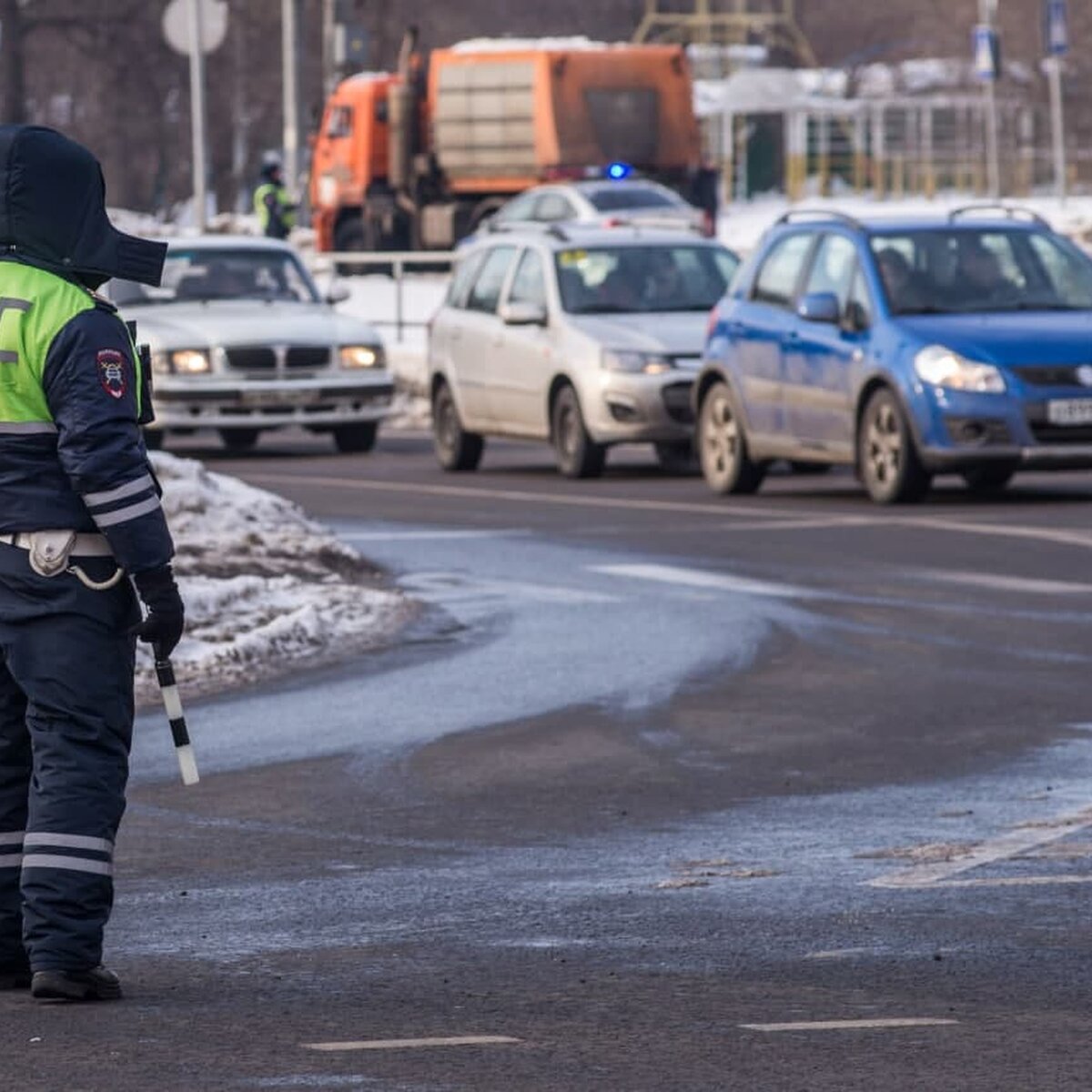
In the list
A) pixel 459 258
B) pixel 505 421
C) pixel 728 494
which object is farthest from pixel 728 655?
pixel 459 258

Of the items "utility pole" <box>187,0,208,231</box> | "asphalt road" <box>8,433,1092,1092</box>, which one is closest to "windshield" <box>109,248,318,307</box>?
"asphalt road" <box>8,433,1092,1092</box>

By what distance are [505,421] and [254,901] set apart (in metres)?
15.9

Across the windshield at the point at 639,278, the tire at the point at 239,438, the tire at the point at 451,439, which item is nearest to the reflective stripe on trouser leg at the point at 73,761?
the windshield at the point at 639,278

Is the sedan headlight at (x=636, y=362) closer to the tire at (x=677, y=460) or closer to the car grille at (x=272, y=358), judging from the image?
the tire at (x=677, y=460)

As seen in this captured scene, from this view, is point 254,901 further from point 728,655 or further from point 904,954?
point 728,655

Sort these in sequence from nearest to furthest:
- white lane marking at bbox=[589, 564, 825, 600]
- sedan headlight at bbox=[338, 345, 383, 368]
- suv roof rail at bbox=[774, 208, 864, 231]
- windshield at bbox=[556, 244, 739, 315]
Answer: white lane marking at bbox=[589, 564, 825, 600] → suv roof rail at bbox=[774, 208, 864, 231] → windshield at bbox=[556, 244, 739, 315] → sedan headlight at bbox=[338, 345, 383, 368]

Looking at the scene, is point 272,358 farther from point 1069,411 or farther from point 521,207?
point 521,207

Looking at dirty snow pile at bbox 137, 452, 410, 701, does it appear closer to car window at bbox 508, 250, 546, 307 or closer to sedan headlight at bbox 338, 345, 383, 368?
car window at bbox 508, 250, 546, 307

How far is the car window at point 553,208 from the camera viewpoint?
44.0 metres

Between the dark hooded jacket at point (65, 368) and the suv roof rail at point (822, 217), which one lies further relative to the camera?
the suv roof rail at point (822, 217)

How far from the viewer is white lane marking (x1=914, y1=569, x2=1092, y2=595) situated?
47.5 ft

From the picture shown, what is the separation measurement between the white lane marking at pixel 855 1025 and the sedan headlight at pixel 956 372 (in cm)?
1258

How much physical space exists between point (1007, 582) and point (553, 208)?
30.1m

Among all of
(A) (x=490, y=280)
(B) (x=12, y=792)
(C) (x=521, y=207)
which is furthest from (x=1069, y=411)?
(C) (x=521, y=207)
